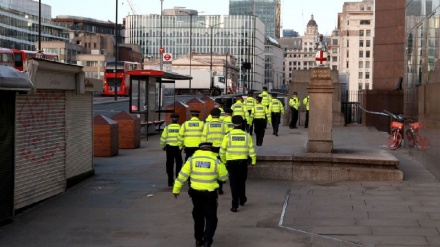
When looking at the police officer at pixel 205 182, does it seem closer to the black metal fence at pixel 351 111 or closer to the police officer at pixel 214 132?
the police officer at pixel 214 132

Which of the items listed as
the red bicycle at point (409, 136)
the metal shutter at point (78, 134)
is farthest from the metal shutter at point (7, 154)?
the red bicycle at point (409, 136)

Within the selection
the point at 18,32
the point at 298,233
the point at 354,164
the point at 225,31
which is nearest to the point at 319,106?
the point at 354,164

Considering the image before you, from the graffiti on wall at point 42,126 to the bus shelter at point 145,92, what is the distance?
47.2 feet

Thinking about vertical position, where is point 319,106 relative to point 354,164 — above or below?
above

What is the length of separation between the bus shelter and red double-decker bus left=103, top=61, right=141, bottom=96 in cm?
3484

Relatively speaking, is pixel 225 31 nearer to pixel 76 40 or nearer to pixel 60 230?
pixel 76 40

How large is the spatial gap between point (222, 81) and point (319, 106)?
3283 inches

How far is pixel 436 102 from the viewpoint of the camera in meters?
16.8

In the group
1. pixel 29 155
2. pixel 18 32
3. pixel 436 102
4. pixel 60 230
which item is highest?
pixel 18 32

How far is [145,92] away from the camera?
30.8m

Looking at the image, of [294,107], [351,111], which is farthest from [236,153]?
[351,111]

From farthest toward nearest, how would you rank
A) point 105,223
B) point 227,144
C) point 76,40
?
point 76,40, point 227,144, point 105,223

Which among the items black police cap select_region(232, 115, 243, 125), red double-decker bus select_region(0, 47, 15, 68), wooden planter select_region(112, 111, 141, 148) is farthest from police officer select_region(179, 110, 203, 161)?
red double-decker bus select_region(0, 47, 15, 68)

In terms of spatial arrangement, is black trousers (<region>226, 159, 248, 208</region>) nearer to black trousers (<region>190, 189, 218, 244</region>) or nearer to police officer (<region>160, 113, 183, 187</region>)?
police officer (<region>160, 113, 183, 187</region>)
